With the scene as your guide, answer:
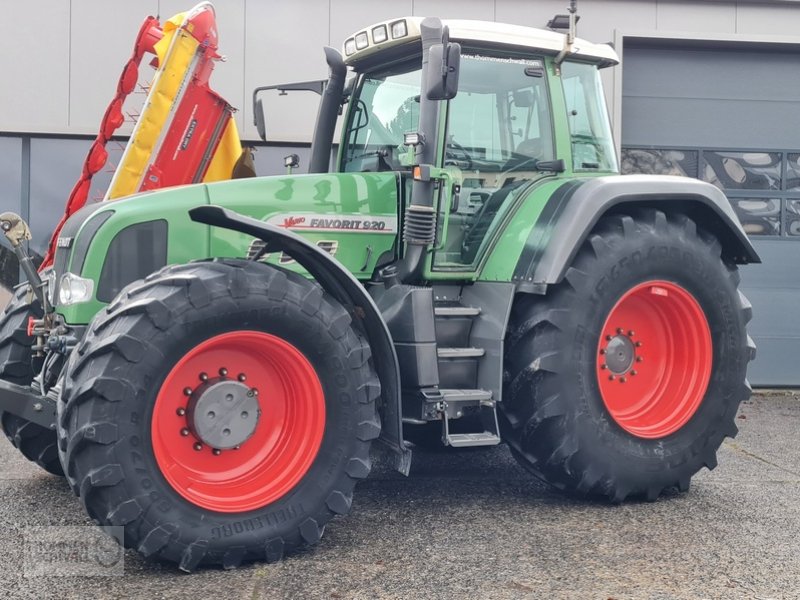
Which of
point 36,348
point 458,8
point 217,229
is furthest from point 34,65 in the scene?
point 217,229

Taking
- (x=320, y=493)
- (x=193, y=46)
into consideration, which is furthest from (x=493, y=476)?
(x=193, y=46)

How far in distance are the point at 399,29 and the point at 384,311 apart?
1.50m

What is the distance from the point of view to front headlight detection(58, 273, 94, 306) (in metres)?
4.61

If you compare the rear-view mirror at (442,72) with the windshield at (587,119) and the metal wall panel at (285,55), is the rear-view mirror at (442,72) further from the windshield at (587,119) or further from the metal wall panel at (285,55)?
the metal wall panel at (285,55)

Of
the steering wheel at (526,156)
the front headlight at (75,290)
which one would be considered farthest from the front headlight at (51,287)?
the steering wheel at (526,156)

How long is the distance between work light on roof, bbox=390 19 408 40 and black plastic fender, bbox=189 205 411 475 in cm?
149

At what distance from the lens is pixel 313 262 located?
14.2ft

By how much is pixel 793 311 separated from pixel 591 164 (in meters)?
5.46

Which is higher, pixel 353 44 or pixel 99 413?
pixel 353 44

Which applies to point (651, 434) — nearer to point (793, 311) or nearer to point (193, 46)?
point (193, 46)

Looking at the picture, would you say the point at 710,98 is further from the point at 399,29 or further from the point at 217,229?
the point at 217,229

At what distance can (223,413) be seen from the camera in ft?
13.3

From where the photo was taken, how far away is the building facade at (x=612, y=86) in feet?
30.9

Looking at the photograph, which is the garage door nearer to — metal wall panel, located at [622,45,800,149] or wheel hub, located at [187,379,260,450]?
metal wall panel, located at [622,45,800,149]
